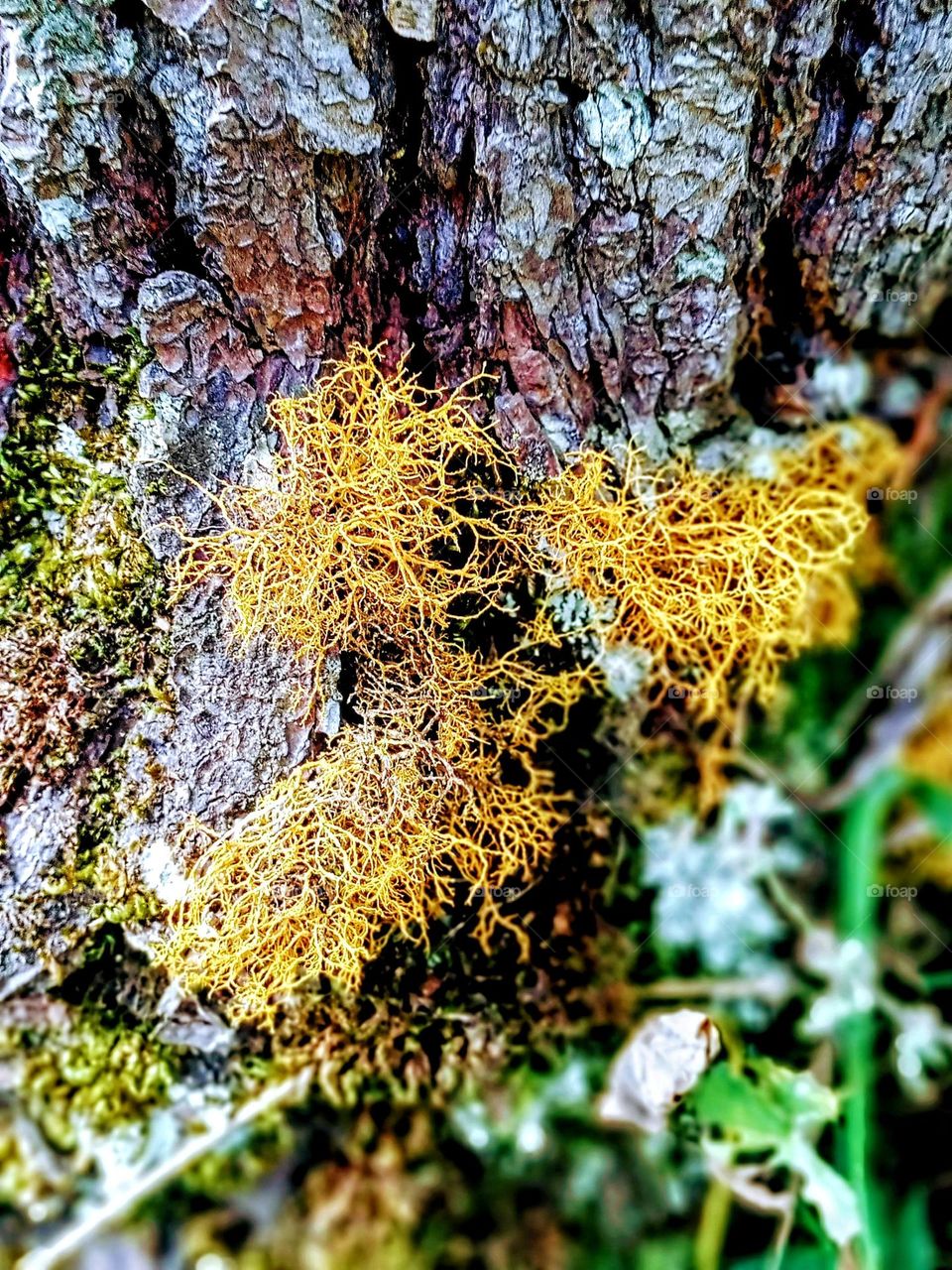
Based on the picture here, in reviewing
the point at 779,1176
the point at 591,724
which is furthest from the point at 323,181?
the point at 779,1176

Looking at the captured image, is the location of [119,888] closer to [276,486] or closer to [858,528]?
[276,486]

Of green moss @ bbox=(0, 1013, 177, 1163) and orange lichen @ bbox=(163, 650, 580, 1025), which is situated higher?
orange lichen @ bbox=(163, 650, 580, 1025)

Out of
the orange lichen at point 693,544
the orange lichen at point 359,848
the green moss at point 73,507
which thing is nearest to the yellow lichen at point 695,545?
the orange lichen at point 693,544

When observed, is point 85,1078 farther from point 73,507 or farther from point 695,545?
point 695,545

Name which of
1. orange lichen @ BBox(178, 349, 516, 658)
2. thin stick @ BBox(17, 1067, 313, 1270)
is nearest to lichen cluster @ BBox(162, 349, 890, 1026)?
orange lichen @ BBox(178, 349, 516, 658)

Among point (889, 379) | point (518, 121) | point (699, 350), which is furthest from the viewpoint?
point (889, 379)

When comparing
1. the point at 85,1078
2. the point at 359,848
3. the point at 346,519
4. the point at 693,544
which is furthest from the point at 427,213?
the point at 85,1078

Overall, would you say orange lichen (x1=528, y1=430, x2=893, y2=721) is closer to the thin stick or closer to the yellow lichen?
the yellow lichen
